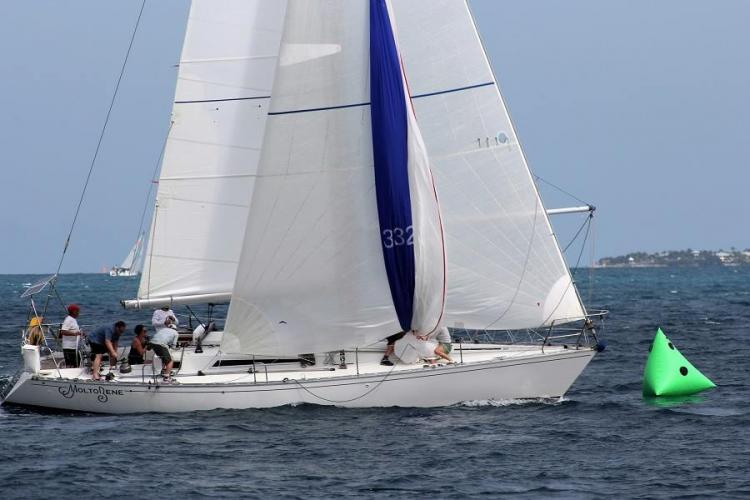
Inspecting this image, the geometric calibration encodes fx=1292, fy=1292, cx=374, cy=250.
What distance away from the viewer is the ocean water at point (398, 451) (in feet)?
51.0

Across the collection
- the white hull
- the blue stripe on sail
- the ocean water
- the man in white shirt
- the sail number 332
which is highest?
the blue stripe on sail

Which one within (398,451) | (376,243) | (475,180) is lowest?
(398,451)

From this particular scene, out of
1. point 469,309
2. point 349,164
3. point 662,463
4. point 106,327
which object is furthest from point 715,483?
point 106,327

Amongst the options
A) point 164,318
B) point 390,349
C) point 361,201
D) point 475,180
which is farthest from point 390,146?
point 164,318

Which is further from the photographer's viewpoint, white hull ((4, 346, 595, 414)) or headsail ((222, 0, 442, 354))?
headsail ((222, 0, 442, 354))

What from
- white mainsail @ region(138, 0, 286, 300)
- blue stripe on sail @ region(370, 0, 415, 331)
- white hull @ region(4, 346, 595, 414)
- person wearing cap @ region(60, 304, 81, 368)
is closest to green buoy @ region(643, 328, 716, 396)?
white hull @ region(4, 346, 595, 414)

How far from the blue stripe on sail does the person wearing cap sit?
5337mm

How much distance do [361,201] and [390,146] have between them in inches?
39.2

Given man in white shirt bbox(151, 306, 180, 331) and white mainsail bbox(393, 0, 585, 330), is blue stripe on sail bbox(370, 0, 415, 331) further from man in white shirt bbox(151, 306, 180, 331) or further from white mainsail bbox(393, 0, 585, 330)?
man in white shirt bbox(151, 306, 180, 331)

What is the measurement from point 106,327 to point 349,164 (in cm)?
480

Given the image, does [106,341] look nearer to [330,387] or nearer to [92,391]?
[92,391]

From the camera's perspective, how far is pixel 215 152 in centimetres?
2281

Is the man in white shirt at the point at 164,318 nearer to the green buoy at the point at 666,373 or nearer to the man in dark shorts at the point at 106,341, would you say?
the man in dark shorts at the point at 106,341

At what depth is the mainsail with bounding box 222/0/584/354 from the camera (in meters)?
20.6
